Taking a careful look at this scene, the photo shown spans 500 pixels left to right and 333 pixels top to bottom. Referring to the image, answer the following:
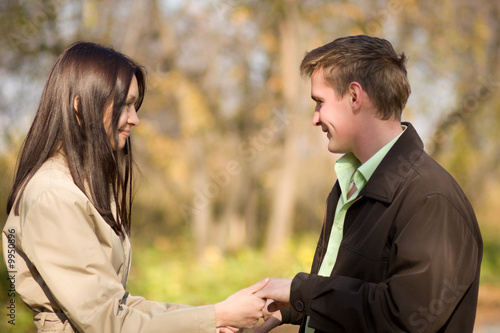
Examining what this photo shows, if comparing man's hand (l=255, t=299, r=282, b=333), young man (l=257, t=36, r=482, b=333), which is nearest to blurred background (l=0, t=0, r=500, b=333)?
man's hand (l=255, t=299, r=282, b=333)

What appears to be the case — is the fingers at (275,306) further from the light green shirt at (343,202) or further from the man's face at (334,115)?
the man's face at (334,115)

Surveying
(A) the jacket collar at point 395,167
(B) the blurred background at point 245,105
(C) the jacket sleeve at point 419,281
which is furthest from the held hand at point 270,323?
(B) the blurred background at point 245,105

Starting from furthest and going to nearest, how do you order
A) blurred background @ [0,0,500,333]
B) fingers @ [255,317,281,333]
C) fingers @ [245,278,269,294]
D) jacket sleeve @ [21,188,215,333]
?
blurred background @ [0,0,500,333] < fingers @ [255,317,281,333] < fingers @ [245,278,269,294] < jacket sleeve @ [21,188,215,333]

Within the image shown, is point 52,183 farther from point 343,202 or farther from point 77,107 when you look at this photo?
point 343,202

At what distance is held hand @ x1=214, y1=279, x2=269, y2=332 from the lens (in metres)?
2.66

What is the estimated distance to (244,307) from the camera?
2717 millimetres

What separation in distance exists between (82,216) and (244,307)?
0.89 meters

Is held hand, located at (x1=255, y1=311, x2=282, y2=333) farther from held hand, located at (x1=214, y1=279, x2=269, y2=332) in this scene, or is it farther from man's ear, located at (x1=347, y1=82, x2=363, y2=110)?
man's ear, located at (x1=347, y1=82, x2=363, y2=110)

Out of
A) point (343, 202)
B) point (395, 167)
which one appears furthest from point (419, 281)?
point (343, 202)

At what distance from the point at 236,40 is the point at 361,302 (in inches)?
469

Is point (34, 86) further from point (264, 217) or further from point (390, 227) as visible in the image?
point (264, 217)

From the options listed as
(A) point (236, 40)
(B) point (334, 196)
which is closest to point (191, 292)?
(A) point (236, 40)

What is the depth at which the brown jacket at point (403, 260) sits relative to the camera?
2.05 metres

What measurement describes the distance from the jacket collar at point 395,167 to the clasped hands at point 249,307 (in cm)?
59
